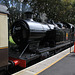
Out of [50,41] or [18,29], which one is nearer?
[18,29]

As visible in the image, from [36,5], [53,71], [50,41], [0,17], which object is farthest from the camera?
[36,5]

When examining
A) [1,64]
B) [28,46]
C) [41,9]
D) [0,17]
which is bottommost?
[1,64]

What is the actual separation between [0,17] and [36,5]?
11906mm

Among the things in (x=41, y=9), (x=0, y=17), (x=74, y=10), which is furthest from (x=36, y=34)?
(x=74, y=10)

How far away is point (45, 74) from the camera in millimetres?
3551

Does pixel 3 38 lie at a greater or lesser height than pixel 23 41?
greater

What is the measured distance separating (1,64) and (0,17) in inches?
57.4

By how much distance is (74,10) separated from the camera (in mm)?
17750

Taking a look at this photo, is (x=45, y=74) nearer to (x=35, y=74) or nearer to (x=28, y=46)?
(x=35, y=74)

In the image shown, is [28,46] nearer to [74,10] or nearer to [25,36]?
[25,36]

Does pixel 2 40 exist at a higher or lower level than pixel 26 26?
lower

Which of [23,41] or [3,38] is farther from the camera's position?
[23,41]

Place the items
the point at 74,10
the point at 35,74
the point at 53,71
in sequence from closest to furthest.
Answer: the point at 35,74 < the point at 53,71 < the point at 74,10

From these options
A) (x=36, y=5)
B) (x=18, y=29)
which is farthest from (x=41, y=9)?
(x=18, y=29)
